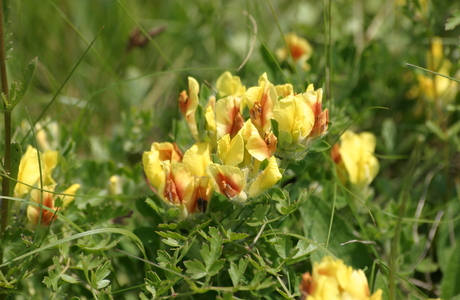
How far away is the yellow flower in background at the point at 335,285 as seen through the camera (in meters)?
1.15

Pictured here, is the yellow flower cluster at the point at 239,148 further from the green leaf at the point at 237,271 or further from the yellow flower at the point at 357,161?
the yellow flower at the point at 357,161

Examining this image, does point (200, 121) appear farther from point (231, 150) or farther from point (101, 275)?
point (101, 275)

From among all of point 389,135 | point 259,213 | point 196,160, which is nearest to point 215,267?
point 259,213

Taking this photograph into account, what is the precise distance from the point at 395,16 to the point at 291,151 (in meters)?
1.84

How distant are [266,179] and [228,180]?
102 mm

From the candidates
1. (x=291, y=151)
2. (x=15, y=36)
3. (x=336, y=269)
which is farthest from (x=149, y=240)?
(x=15, y=36)

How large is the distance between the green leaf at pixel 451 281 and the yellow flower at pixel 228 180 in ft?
2.70

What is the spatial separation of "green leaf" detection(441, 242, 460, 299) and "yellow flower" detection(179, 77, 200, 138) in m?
0.95

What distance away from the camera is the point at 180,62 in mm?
3016

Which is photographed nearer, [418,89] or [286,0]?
[418,89]

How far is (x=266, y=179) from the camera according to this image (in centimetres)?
137

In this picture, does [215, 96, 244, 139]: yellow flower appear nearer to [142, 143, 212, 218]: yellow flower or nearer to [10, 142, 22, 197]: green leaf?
[142, 143, 212, 218]: yellow flower

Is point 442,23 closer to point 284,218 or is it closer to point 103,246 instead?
point 284,218

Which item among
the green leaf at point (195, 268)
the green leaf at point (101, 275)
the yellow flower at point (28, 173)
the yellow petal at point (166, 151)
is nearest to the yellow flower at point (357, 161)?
the yellow petal at point (166, 151)
